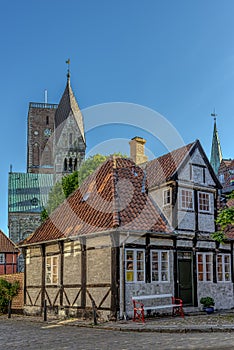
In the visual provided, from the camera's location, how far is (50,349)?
1161 cm

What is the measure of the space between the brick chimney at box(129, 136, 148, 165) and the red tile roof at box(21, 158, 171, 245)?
3182 millimetres

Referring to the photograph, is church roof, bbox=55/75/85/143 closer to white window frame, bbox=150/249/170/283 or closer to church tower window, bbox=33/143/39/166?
church tower window, bbox=33/143/39/166

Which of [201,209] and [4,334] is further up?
[201,209]

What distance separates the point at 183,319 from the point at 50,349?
23.9ft

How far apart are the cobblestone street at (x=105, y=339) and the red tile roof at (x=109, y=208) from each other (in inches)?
160

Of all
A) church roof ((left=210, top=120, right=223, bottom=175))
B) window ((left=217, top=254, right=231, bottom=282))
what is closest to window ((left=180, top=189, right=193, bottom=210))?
window ((left=217, top=254, right=231, bottom=282))

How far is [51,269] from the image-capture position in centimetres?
2166

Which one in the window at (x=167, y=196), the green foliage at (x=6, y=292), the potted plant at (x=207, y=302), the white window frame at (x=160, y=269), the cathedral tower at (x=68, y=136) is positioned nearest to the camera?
the white window frame at (x=160, y=269)

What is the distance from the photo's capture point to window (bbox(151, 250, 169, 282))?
1902cm

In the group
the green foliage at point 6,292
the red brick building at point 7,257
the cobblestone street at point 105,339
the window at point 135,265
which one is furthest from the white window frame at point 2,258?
the cobblestone street at point 105,339

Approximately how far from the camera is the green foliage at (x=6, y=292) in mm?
24109

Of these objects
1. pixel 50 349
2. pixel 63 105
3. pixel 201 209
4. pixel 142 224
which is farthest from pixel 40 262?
pixel 63 105

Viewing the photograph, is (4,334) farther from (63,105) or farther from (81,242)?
(63,105)

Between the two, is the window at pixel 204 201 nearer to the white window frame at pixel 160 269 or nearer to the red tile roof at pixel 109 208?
the red tile roof at pixel 109 208
